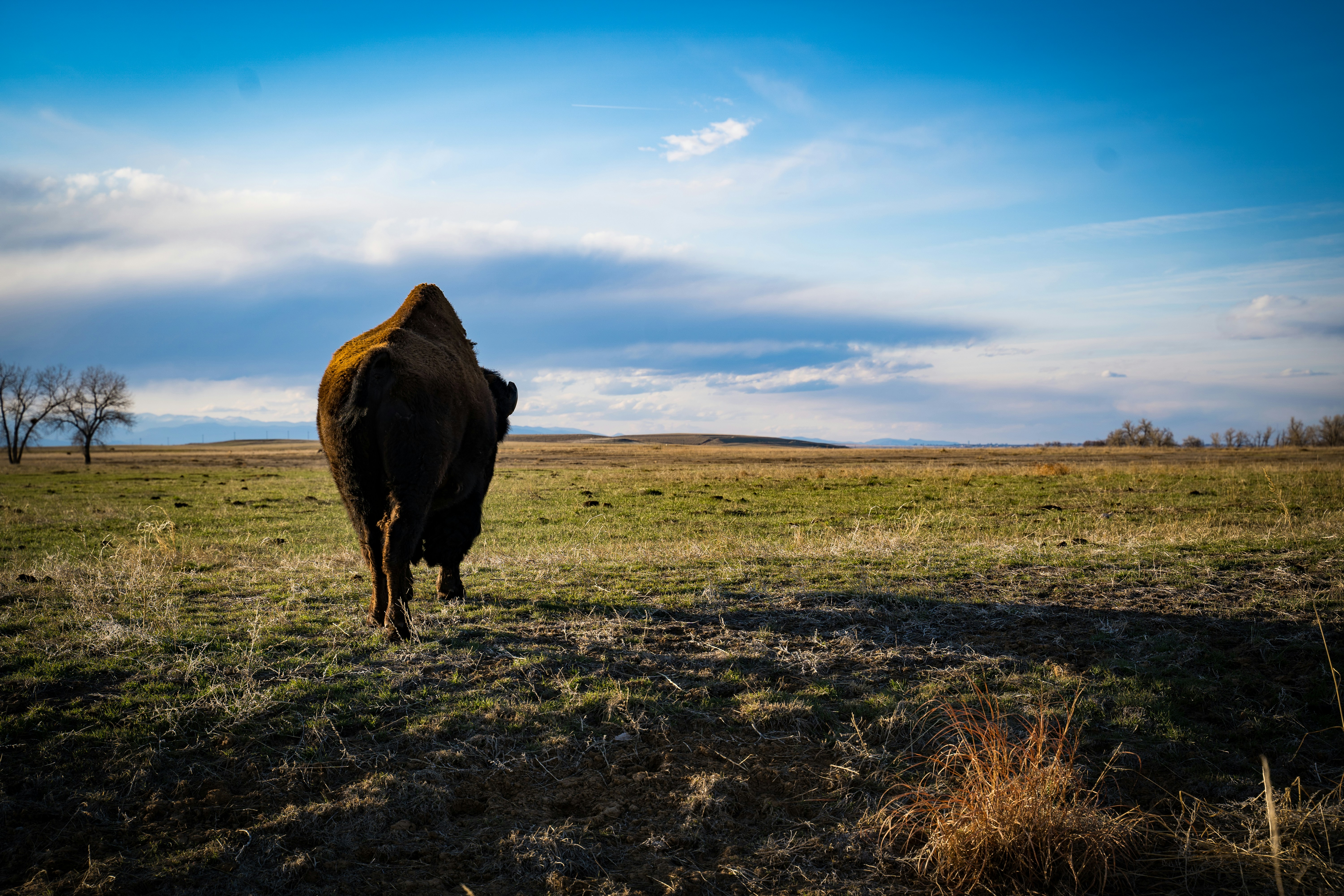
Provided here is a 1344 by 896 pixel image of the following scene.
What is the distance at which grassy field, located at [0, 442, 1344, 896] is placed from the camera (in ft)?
11.2

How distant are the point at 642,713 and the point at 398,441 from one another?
124 inches

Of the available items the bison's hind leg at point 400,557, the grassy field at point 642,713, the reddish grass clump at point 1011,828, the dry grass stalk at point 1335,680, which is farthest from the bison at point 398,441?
the dry grass stalk at point 1335,680

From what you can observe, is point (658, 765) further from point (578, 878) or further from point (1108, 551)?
point (1108, 551)

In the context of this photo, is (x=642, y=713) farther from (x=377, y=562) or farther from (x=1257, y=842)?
(x=1257, y=842)

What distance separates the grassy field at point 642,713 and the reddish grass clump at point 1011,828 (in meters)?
0.08

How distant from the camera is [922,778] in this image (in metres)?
3.84

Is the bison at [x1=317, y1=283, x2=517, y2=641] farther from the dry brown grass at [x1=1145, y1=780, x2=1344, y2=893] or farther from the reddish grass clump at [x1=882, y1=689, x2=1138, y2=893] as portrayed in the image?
the dry brown grass at [x1=1145, y1=780, x2=1344, y2=893]

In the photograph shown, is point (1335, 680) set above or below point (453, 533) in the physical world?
below

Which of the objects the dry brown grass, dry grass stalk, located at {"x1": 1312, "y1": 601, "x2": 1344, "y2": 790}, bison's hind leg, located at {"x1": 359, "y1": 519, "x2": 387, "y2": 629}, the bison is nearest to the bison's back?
the bison

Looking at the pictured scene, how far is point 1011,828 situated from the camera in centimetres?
323

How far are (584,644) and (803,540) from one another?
8.63 metres

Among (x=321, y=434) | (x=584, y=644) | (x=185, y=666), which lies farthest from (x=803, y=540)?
(x=185, y=666)

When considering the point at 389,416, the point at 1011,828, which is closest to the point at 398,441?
the point at 389,416

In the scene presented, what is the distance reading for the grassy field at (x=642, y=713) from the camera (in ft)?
11.2
